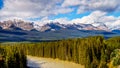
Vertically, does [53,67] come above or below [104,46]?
below

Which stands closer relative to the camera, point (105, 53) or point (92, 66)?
point (92, 66)

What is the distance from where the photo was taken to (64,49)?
197625mm

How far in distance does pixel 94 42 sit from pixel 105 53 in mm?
18746

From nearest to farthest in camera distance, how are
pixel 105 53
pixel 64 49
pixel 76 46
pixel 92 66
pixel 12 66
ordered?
pixel 12 66 → pixel 92 66 → pixel 105 53 → pixel 76 46 → pixel 64 49

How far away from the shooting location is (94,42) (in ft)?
486

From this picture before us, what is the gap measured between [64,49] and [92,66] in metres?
81.3

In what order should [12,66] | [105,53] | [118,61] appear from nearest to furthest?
[118,61], [12,66], [105,53]

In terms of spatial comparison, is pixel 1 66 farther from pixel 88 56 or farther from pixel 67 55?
pixel 67 55

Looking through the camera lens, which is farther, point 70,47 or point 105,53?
point 70,47

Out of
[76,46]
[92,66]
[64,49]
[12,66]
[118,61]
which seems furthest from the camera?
[64,49]

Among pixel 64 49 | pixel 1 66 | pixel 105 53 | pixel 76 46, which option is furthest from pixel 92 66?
pixel 64 49

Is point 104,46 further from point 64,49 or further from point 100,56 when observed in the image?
point 64,49

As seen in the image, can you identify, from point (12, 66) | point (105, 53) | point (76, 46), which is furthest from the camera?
point (76, 46)

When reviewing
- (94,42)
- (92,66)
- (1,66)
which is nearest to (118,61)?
(92,66)
